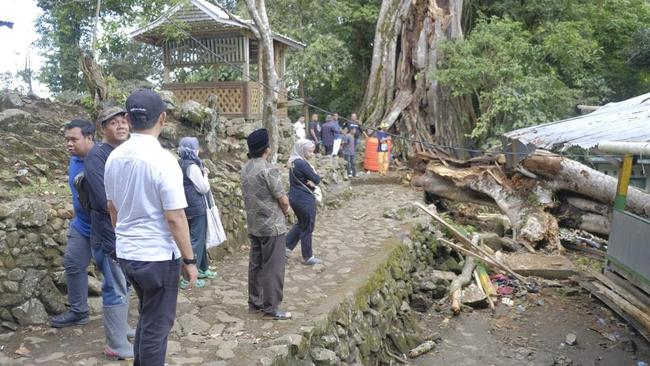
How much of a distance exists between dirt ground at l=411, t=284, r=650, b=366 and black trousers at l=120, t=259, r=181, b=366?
4341 millimetres

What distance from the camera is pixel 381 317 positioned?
665cm

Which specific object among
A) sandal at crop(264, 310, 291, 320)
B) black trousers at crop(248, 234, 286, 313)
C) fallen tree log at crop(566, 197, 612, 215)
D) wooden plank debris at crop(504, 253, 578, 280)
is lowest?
wooden plank debris at crop(504, 253, 578, 280)

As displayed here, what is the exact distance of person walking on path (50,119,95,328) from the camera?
4.00m

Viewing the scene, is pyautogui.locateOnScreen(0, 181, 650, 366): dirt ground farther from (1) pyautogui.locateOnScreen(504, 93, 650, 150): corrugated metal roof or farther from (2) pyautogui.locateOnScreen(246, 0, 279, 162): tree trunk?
(1) pyautogui.locateOnScreen(504, 93, 650, 150): corrugated metal roof

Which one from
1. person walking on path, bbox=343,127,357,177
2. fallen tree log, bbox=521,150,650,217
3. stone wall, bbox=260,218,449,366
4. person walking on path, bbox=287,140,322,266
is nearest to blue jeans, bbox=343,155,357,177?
person walking on path, bbox=343,127,357,177

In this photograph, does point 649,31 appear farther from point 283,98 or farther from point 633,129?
point 633,129

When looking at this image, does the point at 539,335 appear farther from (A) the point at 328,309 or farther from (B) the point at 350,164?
(B) the point at 350,164

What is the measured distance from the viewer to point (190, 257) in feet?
10.3

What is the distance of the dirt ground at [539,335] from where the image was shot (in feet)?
21.8

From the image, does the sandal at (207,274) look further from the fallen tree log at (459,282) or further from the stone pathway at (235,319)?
the fallen tree log at (459,282)

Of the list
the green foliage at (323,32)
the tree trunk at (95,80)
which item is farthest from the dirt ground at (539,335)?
the green foliage at (323,32)

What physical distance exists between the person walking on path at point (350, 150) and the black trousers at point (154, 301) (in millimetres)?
11617

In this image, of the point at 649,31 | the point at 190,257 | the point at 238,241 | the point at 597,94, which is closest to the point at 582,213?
the point at 238,241

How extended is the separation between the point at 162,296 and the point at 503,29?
15.7m
